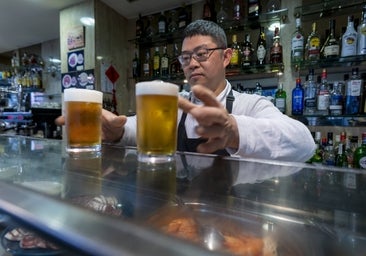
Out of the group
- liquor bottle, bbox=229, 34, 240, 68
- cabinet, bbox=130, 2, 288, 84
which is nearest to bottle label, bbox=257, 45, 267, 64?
cabinet, bbox=130, 2, 288, 84

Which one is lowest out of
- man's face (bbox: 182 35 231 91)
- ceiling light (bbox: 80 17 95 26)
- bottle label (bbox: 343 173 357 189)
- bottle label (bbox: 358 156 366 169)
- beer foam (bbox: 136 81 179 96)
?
bottle label (bbox: 358 156 366 169)

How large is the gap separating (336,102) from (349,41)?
1.35 ft

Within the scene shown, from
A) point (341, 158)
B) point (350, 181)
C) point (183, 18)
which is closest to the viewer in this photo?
point (350, 181)

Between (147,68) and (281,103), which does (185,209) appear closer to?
(281,103)

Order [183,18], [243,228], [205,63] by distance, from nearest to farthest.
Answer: [243,228]
[205,63]
[183,18]

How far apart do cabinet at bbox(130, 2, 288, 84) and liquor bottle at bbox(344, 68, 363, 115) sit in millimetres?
487

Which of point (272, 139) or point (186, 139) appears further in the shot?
point (186, 139)

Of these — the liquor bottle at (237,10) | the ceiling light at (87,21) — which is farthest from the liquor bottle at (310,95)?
the ceiling light at (87,21)

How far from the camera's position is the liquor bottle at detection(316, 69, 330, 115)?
171cm

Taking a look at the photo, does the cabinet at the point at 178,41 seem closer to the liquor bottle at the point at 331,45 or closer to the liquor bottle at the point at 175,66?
the liquor bottle at the point at 175,66

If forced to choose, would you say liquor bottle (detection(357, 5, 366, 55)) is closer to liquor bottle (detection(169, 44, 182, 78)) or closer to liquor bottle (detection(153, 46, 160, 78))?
liquor bottle (detection(169, 44, 182, 78))

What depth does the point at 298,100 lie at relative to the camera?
1.85 meters

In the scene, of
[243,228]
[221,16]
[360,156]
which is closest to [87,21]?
[221,16]

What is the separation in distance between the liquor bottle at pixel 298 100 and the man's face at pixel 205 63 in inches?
30.9
